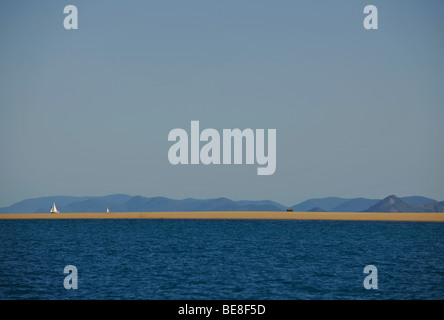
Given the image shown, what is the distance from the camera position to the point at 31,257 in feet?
225

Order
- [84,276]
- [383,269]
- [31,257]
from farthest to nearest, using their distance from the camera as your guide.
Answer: [31,257], [383,269], [84,276]

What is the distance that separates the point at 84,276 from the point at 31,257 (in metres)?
20.1

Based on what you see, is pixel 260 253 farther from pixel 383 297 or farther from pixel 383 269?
pixel 383 297

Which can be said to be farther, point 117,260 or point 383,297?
point 117,260

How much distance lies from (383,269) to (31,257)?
4245cm

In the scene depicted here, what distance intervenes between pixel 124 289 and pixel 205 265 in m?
16.2

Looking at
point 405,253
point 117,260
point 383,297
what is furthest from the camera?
point 405,253

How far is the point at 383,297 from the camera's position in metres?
41.9

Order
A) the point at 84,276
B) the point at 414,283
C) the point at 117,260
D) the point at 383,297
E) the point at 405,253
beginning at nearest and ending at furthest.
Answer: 1. the point at 383,297
2. the point at 414,283
3. the point at 84,276
4. the point at 117,260
5. the point at 405,253

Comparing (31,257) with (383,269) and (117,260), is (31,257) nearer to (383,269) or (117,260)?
(117,260)

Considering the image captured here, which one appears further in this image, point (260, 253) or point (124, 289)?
point (260, 253)
